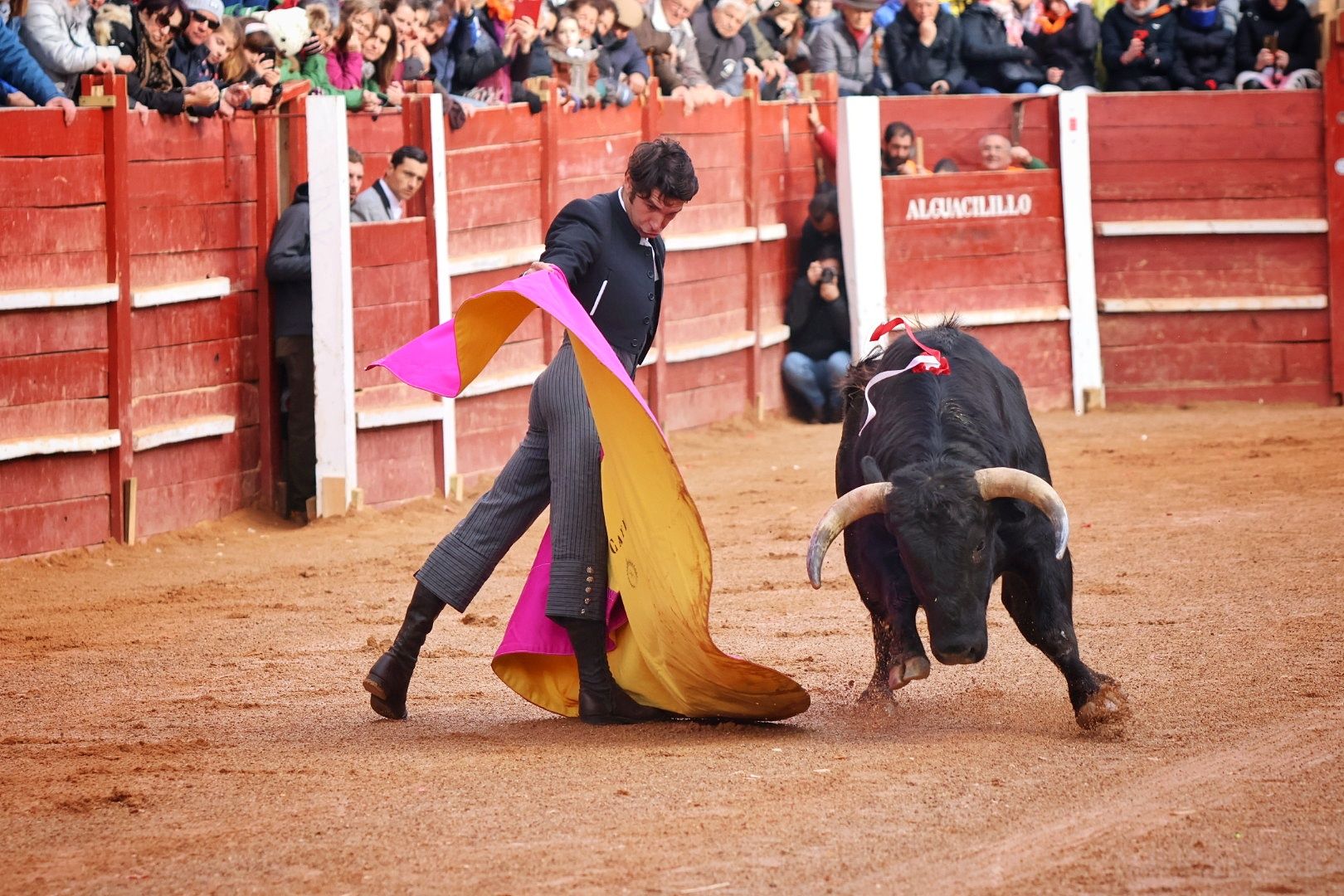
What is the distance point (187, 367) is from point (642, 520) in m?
4.04

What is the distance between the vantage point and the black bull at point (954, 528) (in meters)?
4.35

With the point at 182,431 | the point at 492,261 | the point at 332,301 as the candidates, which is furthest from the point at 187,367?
the point at 492,261

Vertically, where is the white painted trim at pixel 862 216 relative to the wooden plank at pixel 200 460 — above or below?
above

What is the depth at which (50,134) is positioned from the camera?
23.7ft

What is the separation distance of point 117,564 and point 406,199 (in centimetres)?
237

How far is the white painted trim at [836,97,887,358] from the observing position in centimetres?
1129

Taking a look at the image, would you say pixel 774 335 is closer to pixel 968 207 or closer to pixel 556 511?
pixel 968 207

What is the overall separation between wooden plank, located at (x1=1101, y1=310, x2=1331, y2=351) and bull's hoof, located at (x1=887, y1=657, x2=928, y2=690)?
7.77m

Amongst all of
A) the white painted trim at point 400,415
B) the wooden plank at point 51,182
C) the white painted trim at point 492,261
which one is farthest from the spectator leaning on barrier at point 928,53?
the wooden plank at point 51,182

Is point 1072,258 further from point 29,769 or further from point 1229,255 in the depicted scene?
point 29,769

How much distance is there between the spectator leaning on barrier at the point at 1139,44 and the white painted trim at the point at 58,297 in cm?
741

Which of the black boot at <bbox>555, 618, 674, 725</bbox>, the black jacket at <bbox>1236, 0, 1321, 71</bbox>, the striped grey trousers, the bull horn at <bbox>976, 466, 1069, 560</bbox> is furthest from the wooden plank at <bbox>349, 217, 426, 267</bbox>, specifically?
the black jacket at <bbox>1236, 0, 1321, 71</bbox>

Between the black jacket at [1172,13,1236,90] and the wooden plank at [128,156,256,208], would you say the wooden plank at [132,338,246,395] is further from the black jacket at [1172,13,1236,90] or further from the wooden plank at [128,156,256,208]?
the black jacket at [1172,13,1236,90]

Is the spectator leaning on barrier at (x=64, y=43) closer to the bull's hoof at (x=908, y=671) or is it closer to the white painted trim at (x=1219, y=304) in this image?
the bull's hoof at (x=908, y=671)
